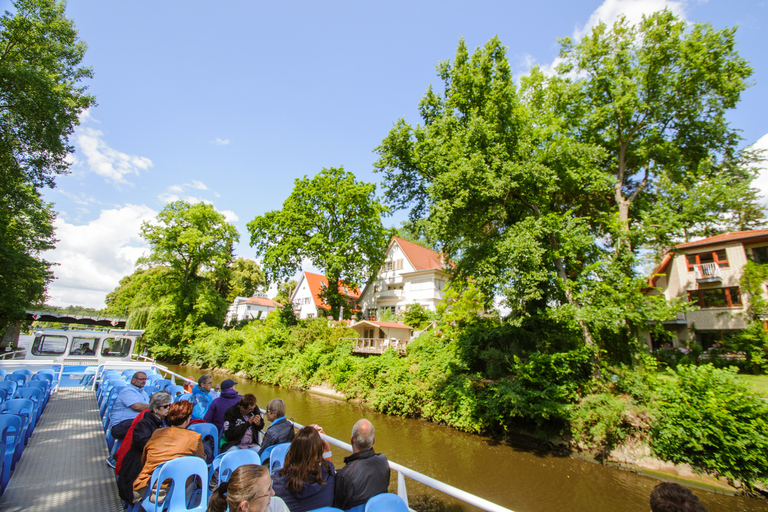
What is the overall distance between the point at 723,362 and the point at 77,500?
23533 millimetres

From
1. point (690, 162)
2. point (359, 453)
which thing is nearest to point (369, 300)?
point (690, 162)

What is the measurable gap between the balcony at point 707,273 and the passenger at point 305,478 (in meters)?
28.4

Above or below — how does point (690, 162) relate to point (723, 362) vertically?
above

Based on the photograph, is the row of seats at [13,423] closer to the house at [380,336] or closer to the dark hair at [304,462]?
the dark hair at [304,462]

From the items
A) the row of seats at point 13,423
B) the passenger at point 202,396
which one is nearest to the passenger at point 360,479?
the row of seats at point 13,423

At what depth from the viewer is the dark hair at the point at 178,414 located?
3.49 meters

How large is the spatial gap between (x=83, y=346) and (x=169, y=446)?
13.6 meters

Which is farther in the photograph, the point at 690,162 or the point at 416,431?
the point at 690,162

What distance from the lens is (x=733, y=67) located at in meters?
12.6

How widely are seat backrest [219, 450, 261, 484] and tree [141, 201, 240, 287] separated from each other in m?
32.2

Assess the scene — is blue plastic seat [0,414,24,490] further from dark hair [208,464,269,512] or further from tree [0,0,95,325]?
tree [0,0,95,325]

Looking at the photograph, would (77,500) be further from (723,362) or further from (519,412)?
(723,362)

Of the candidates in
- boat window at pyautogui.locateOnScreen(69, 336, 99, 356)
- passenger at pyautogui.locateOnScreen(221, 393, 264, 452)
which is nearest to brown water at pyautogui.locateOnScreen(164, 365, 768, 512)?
passenger at pyautogui.locateOnScreen(221, 393, 264, 452)

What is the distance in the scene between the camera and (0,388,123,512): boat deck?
13.1 ft
